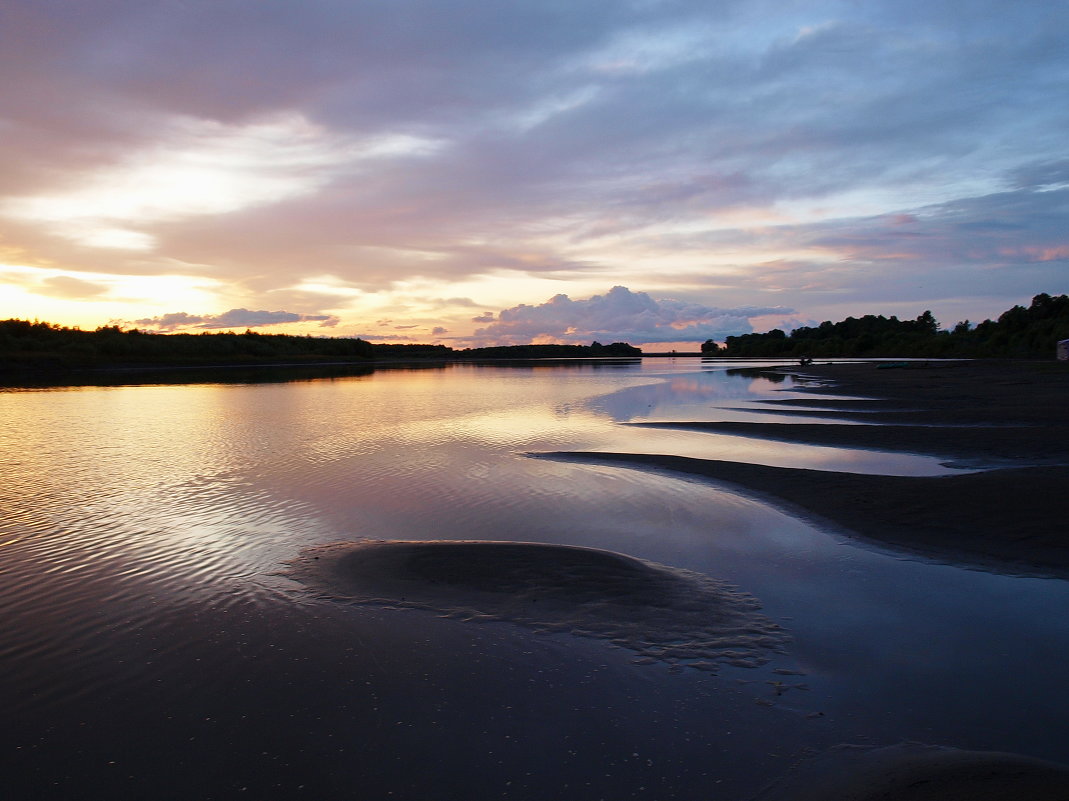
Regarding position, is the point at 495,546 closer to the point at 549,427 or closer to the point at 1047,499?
the point at 1047,499

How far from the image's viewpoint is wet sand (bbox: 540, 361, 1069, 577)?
1097cm

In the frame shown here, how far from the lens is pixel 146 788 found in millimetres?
5133

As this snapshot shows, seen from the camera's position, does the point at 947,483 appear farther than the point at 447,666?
Yes

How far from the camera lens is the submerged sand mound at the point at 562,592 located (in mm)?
7742

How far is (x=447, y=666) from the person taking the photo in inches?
281

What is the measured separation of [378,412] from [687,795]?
112 ft

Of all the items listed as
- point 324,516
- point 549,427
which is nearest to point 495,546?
point 324,516

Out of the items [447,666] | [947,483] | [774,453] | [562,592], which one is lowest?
[447,666]

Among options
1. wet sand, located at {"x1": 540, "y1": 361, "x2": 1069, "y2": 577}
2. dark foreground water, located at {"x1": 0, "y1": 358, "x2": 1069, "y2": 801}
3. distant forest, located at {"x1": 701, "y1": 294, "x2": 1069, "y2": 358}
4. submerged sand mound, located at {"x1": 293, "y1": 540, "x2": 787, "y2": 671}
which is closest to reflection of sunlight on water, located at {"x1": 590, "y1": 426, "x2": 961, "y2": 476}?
wet sand, located at {"x1": 540, "y1": 361, "x2": 1069, "y2": 577}

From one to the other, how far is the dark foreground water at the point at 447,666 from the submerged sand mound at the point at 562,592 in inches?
13.1

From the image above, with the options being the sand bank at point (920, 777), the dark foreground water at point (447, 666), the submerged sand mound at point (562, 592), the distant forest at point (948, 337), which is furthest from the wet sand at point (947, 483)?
the distant forest at point (948, 337)

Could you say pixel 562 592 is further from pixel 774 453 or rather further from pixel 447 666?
pixel 774 453

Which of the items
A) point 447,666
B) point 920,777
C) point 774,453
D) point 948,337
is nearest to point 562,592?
point 447,666

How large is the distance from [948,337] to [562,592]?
443 feet
